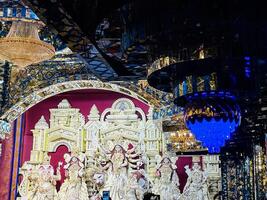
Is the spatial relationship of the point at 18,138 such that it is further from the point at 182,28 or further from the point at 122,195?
the point at 182,28

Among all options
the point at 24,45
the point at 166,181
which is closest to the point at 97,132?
the point at 166,181

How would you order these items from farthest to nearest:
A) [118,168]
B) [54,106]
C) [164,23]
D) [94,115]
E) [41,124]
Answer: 1. [54,106]
2. [41,124]
3. [94,115]
4. [118,168]
5. [164,23]

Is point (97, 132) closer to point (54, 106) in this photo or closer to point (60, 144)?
point (60, 144)

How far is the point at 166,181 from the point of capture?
1036 cm

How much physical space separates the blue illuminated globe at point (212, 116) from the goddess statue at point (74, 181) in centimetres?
821

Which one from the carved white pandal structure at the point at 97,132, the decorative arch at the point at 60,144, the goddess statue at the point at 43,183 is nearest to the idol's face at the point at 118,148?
the carved white pandal structure at the point at 97,132

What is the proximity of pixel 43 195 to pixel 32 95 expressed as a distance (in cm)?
328

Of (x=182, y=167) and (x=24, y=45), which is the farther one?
(x=182, y=167)

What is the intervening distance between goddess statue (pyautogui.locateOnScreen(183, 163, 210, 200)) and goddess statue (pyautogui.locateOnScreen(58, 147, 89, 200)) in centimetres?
232

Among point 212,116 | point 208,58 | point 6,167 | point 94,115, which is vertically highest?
point 94,115

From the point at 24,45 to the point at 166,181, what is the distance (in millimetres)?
5385

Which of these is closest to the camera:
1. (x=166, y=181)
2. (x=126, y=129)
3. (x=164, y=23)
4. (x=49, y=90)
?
(x=164, y=23)

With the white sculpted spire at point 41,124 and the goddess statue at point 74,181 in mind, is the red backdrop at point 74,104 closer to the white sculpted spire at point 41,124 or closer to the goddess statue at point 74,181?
the white sculpted spire at point 41,124

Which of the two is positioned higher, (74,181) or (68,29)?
(68,29)
